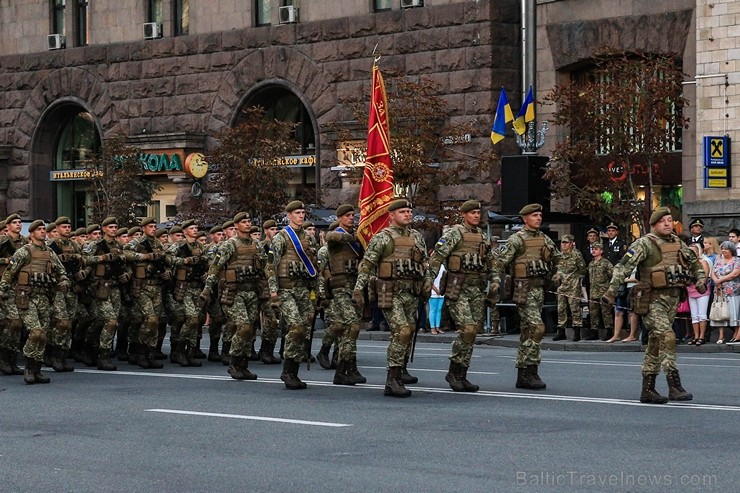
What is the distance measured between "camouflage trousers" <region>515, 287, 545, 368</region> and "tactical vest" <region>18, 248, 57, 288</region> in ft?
19.3

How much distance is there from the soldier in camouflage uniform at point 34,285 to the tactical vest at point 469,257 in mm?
5152

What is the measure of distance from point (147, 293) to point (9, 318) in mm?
2560

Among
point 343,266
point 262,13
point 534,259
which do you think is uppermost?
point 262,13

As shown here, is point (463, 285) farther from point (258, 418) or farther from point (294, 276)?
point (258, 418)

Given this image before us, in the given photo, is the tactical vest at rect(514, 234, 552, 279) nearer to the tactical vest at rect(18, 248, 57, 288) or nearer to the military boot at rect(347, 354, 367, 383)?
the military boot at rect(347, 354, 367, 383)

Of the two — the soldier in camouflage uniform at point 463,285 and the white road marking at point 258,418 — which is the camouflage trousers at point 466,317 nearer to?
the soldier in camouflage uniform at point 463,285

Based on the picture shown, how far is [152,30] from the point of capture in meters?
41.8

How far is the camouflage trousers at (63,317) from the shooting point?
20531mm

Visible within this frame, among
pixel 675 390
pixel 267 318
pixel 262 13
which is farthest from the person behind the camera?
pixel 262 13

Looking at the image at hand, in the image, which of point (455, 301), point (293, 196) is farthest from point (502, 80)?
point (455, 301)

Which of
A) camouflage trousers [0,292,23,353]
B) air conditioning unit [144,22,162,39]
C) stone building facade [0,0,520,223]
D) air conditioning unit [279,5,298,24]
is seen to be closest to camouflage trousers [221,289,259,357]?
→ camouflage trousers [0,292,23,353]

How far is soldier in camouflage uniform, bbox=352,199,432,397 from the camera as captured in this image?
16750mm

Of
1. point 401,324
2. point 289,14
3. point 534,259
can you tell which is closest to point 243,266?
point 401,324

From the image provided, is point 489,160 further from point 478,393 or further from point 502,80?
point 478,393
